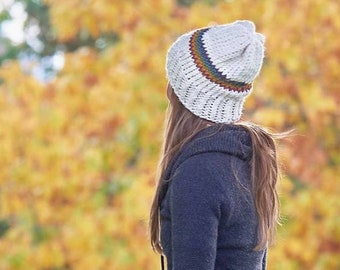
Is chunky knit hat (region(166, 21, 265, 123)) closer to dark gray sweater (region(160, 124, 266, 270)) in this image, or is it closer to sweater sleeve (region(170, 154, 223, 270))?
dark gray sweater (region(160, 124, 266, 270))

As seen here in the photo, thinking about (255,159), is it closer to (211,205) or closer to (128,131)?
(211,205)

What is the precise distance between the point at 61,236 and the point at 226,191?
139 inches

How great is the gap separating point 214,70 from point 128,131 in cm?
300

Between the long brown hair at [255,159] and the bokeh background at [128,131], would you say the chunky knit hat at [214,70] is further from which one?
the bokeh background at [128,131]

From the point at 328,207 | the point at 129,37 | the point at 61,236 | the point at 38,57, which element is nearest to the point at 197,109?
the point at 328,207

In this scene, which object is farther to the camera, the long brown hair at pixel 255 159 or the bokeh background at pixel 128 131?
the bokeh background at pixel 128 131

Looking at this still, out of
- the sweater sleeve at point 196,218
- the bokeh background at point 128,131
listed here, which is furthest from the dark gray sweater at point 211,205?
the bokeh background at point 128,131

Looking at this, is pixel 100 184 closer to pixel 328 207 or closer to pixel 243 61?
pixel 328 207

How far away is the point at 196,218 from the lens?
1.82m

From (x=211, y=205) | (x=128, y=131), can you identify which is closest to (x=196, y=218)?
(x=211, y=205)

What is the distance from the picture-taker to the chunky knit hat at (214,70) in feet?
6.37

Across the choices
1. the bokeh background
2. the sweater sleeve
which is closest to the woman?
the sweater sleeve

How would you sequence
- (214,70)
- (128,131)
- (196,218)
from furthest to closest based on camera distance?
(128,131) → (214,70) → (196,218)

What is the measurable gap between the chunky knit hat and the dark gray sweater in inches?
1.9
